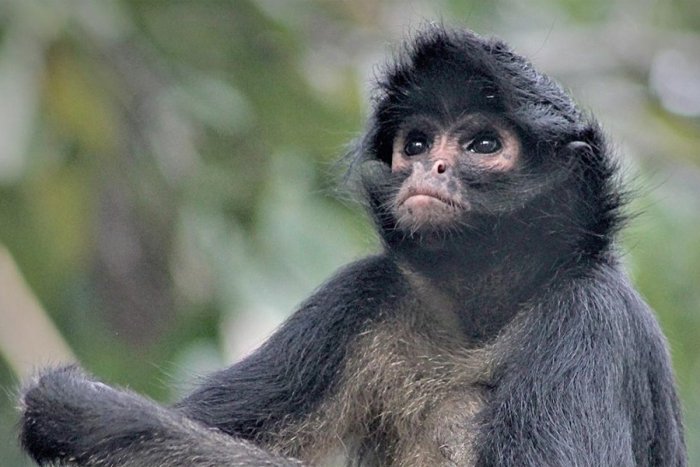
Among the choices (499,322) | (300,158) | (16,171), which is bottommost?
(499,322)

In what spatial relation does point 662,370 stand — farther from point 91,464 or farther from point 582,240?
point 91,464

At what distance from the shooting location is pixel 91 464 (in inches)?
243

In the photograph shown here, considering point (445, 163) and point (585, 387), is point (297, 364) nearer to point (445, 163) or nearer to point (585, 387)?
point (445, 163)

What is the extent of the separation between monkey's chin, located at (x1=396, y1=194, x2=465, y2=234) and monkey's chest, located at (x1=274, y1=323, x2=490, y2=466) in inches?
23.5

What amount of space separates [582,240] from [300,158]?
651 centimetres

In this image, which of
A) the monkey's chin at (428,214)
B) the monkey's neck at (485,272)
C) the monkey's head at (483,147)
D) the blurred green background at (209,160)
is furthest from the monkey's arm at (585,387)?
the blurred green background at (209,160)

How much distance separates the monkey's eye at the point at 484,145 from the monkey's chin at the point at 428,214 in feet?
1.06

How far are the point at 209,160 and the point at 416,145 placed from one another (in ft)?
22.3

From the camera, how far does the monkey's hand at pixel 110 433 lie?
616 cm

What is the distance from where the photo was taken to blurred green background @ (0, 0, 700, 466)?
37.4 ft

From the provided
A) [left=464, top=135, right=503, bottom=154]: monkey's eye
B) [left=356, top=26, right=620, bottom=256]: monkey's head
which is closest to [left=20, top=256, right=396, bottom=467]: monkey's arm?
[left=356, top=26, right=620, bottom=256]: monkey's head

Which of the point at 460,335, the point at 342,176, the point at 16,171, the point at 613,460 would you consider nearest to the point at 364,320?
the point at 460,335

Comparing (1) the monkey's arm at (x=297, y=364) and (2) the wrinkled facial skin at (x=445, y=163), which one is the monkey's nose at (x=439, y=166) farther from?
(1) the monkey's arm at (x=297, y=364)

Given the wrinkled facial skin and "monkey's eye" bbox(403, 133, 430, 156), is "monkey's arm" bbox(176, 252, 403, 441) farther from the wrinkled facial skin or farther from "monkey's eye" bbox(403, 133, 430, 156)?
"monkey's eye" bbox(403, 133, 430, 156)
